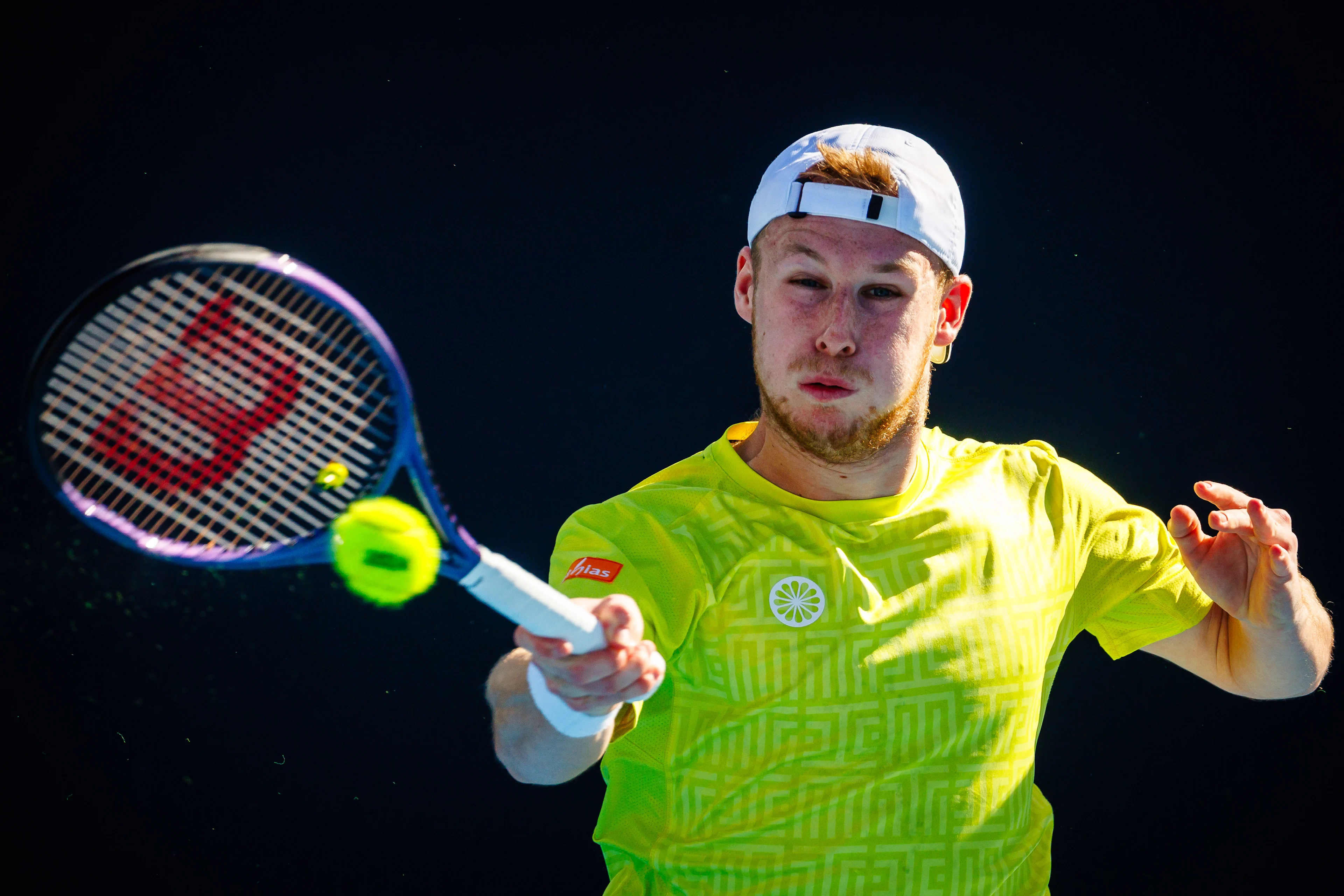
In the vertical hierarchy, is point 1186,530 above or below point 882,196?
below

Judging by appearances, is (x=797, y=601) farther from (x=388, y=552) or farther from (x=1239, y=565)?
(x=1239, y=565)

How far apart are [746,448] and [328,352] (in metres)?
0.71

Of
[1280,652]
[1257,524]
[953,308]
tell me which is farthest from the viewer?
[953,308]

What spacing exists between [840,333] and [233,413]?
2.84ft

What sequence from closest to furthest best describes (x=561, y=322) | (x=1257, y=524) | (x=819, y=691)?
(x=819, y=691), (x=1257, y=524), (x=561, y=322)

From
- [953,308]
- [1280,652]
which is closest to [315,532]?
[953,308]

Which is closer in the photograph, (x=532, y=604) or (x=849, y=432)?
(x=532, y=604)

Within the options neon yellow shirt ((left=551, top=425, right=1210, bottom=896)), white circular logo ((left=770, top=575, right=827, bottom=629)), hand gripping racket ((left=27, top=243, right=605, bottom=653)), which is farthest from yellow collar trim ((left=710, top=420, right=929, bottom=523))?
hand gripping racket ((left=27, top=243, right=605, bottom=653))

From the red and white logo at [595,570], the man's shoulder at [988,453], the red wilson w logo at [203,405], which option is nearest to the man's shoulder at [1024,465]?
the man's shoulder at [988,453]

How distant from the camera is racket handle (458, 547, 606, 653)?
1129 mm

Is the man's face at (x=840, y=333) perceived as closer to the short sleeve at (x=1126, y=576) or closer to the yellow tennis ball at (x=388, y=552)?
the short sleeve at (x=1126, y=576)

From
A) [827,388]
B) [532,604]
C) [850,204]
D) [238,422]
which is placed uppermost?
[850,204]

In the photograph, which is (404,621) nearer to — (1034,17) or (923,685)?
(923,685)

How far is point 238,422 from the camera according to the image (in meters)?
1.39
